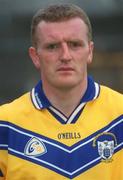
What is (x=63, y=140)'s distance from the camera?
3398 mm

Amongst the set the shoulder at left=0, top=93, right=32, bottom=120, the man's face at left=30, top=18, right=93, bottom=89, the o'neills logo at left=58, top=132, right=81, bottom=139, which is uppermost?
the man's face at left=30, top=18, right=93, bottom=89

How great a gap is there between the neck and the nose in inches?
7.0

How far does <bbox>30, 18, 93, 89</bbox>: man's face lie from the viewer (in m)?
3.35

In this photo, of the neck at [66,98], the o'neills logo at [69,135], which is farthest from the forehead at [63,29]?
the o'neills logo at [69,135]

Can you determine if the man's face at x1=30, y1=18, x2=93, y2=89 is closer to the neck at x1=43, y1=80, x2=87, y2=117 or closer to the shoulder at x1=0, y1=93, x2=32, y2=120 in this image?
the neck at x1=43, y1=80, x2=87, y2=117

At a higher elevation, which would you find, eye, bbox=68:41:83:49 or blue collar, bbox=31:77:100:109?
eye, bbox=68:41:83:49

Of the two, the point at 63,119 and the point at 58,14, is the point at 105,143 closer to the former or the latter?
the point at 63,119

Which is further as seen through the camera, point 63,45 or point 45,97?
point 45,97

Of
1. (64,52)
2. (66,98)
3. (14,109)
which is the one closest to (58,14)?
(64,52)

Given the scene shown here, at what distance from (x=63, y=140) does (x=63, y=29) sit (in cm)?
52

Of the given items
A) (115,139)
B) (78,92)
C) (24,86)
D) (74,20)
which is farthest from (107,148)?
(24,86)

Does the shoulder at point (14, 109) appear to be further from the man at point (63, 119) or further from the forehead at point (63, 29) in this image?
the forehead at point (63, 29)

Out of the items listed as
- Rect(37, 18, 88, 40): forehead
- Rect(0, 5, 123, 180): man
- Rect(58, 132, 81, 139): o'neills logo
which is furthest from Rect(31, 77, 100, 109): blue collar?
Rect(37, 18, 88, 40): forehead

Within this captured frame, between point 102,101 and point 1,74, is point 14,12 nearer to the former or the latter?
point 1,74
